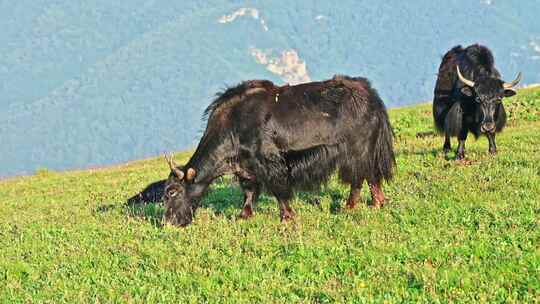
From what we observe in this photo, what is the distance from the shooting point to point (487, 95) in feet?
45.4

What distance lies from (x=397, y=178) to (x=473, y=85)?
3.25 meters

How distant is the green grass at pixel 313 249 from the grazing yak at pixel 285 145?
18.0 inches

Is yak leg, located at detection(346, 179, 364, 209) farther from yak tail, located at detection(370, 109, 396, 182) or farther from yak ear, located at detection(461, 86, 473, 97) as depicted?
yak ear, located at detection(461, 86, 473, 97)

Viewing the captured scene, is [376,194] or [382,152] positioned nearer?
[376,194]

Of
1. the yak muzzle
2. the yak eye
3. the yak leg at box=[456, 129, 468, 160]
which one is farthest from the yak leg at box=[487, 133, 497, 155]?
the yak eye

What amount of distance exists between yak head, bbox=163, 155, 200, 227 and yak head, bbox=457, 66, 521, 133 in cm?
656

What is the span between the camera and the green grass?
676 centimetres

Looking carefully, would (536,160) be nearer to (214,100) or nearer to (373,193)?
(373,193)

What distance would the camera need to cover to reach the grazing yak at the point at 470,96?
45.5 feet

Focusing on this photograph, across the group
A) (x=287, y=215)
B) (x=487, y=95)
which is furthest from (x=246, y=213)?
(x=487, y=95)

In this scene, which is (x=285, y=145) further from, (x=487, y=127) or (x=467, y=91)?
(x=467, y=91)

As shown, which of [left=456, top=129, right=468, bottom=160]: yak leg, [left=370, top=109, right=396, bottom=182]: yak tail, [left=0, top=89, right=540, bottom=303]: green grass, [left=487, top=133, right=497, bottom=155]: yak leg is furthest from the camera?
[left=487, top=133, right=497, bottom=155]: yak leg

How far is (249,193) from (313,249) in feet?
9.41

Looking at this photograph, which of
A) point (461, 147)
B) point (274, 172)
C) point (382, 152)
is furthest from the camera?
point (461, 147)
